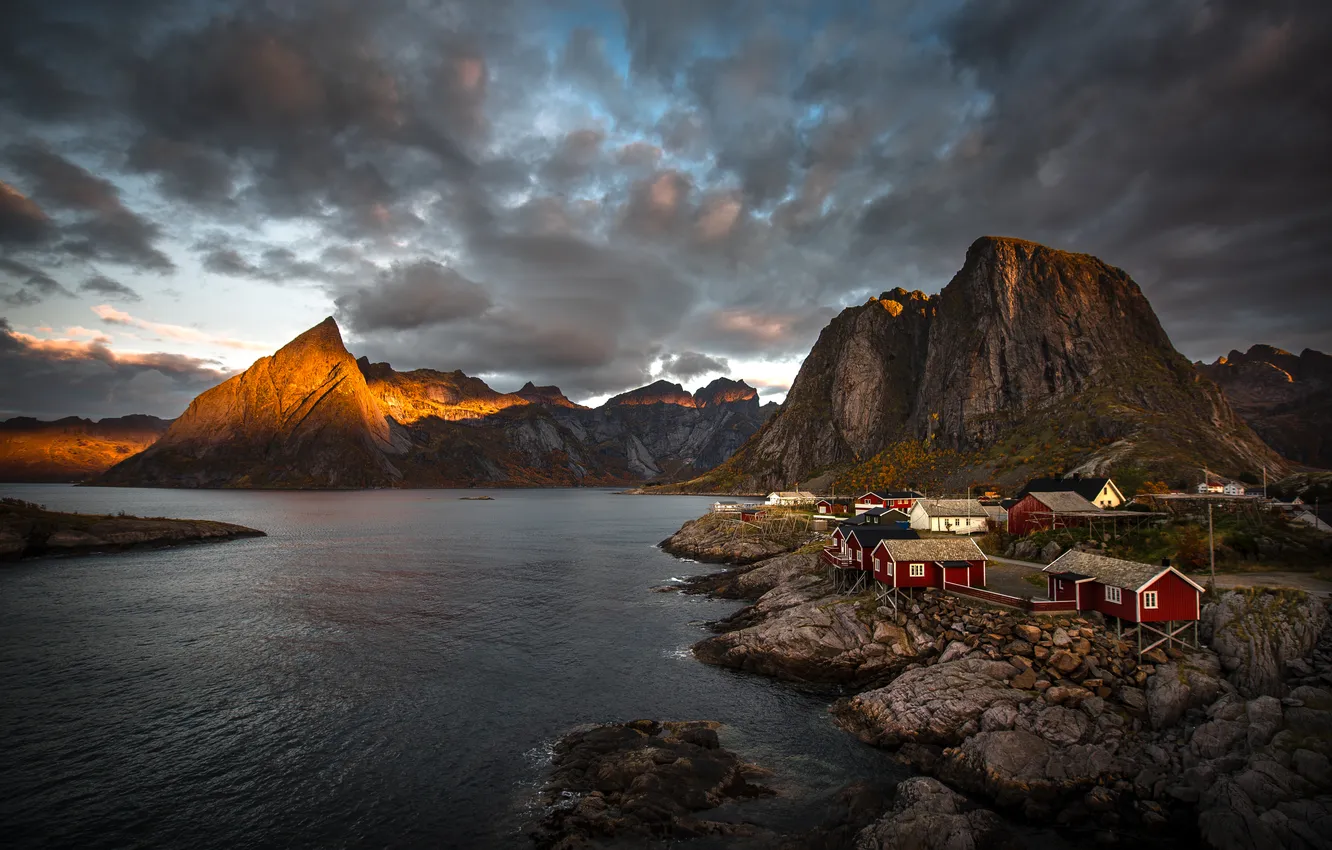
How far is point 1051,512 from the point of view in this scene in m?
68.1

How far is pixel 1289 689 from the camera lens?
96.2 ft

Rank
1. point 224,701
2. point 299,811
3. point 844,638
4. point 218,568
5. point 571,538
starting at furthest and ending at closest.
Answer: point 571,538 < point 218,568 < point 844,638 < point 224,701 < point 299,811

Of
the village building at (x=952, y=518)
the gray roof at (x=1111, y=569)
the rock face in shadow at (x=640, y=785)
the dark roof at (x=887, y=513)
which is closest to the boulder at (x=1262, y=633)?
the gray roof at (x=1111, y=569)

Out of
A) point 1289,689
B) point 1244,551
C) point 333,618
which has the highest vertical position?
point 1244,551

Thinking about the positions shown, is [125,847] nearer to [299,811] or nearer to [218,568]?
[299,811]

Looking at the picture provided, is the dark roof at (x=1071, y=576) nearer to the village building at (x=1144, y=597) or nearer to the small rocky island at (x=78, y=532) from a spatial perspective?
the village building at (x=1144, y=597)

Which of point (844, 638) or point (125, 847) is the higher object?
point (844, 638)

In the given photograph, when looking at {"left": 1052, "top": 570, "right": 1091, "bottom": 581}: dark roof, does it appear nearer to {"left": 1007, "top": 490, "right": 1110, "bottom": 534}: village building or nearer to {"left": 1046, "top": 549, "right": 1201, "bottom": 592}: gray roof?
{"left": 1046, "top": 549, "right": 1201, "bottom": 592}: gray roof

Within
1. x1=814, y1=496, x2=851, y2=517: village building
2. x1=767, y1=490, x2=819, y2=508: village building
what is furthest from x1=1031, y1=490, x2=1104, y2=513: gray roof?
x1=767, y1=490, x2=819, y2=508: village building

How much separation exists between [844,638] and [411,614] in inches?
1766

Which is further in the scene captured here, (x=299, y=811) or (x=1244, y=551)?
(x=1244, y=551)

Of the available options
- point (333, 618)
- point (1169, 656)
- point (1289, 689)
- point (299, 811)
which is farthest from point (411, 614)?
point (1289, 689)

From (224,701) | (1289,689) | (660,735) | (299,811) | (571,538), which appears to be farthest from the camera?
(571,538)

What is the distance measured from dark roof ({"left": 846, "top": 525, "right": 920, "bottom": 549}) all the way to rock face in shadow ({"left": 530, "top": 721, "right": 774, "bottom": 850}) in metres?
26.6
